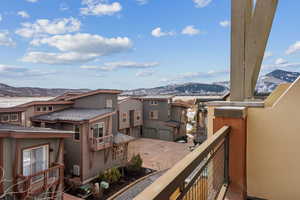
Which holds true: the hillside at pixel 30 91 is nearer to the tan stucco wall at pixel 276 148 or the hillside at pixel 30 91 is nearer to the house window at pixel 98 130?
the house window at pixel 98 130

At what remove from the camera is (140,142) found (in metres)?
17.0

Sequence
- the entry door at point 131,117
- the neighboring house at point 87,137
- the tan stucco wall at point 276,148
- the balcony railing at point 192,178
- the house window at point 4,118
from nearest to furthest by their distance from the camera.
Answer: the balcony railing at point 192,178 → the tan stucco wall at point 276,148 → the house window at point 4,118 → the neighboring house at point 87,137 → the entry door at point 131,117

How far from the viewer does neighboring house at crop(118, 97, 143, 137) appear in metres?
16.4

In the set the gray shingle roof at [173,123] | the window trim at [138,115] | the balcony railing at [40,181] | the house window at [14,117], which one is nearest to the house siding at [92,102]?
the house window at [14,117]

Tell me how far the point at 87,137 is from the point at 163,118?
→ 9429mm

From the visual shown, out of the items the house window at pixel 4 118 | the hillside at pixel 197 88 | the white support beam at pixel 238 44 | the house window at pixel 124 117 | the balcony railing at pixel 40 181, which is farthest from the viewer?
the house window at pixel 124 117

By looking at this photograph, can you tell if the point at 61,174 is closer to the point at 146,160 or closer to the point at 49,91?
the point at 146,160

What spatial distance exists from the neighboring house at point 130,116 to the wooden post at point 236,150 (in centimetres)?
1445

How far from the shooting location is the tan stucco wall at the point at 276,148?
1.97m

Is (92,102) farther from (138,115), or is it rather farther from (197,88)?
(197,88)

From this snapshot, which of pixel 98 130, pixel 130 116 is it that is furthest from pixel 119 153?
pixel 130 116

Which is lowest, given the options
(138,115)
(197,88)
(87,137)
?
(87,137)

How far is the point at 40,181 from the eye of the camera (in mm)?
6453

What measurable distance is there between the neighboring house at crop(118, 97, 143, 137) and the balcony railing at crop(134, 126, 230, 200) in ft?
47.5
